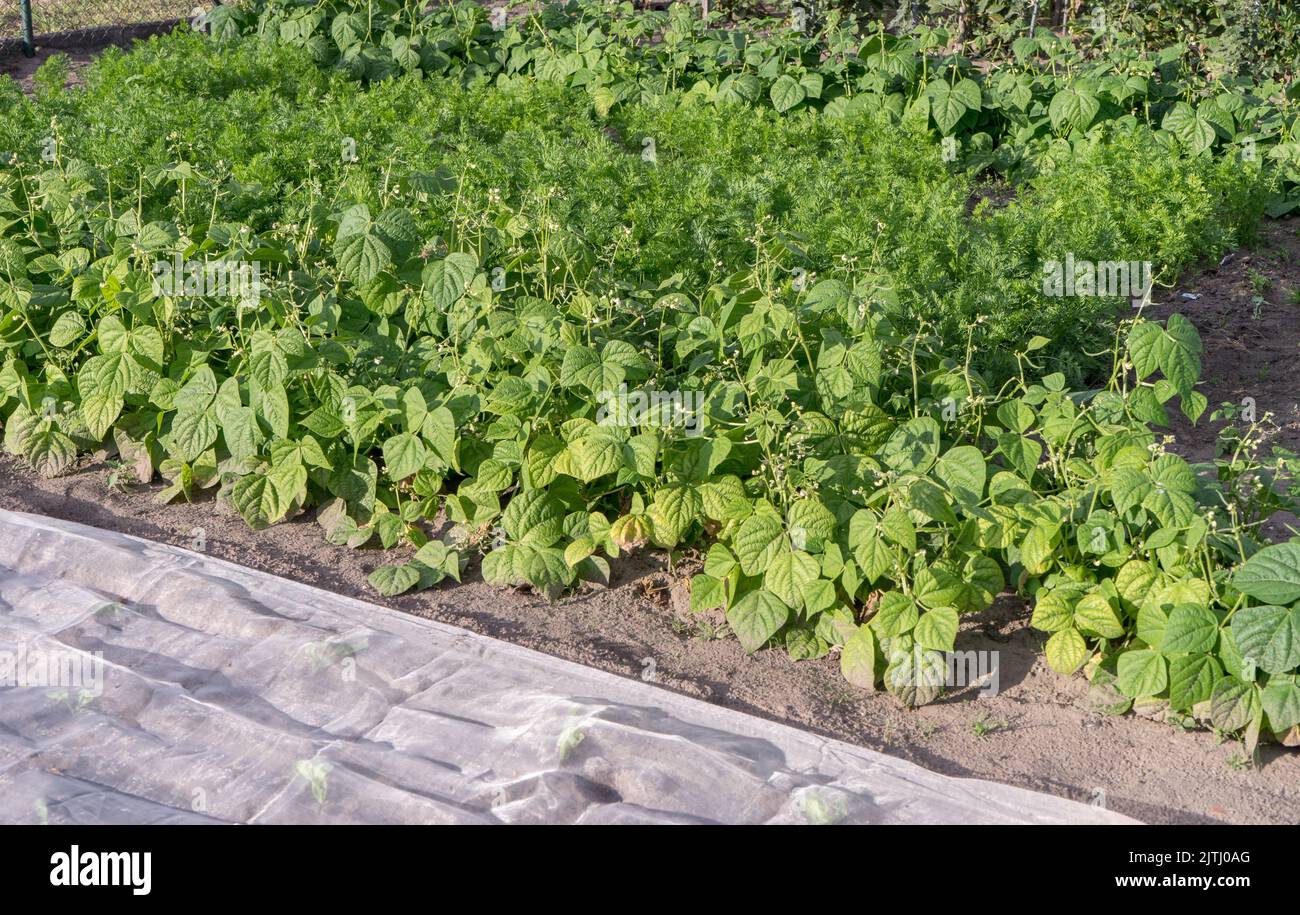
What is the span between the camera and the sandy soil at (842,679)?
3.15 m

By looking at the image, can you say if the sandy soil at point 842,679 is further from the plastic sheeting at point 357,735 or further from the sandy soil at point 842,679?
the plastic sheeting at point 357,735

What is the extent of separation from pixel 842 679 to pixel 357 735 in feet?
4.14

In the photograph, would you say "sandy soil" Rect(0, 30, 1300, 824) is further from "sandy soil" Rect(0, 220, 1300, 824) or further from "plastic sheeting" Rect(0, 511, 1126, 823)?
"plastic sheeting" Rect(0, 511, 1126, 823)

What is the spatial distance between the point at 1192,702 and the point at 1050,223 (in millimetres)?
2587

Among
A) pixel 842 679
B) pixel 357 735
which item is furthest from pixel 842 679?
pixel 357 735

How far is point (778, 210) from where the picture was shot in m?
5.78

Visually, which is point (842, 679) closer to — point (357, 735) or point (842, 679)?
point (842, 679)

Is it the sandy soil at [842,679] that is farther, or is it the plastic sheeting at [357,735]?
the sandy soil at [842,679]

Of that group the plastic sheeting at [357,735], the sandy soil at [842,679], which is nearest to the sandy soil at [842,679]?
the sandy soil at [842,679]

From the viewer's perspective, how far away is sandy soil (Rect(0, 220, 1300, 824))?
3150mm

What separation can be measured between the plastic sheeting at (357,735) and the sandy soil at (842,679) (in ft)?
0.84

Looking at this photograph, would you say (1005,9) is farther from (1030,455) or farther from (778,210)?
(1030,455)

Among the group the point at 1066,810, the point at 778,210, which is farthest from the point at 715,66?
the point at 1066,810

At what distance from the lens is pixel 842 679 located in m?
3.58
